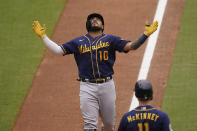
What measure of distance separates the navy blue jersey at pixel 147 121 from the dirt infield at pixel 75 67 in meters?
2.93

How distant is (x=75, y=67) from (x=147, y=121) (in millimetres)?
4739

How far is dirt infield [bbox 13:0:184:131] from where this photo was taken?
316 inches

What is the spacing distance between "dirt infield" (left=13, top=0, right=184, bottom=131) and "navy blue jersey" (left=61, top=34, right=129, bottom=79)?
168 cm

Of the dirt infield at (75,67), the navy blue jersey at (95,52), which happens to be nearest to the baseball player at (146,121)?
the navy blue jersey at (95,52)

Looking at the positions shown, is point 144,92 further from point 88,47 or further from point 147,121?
point 88,47

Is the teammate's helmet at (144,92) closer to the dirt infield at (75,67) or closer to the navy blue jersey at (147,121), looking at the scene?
the navy blue jersey at (147,121)

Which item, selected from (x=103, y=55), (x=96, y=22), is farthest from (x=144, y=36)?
(x=96, y=22)

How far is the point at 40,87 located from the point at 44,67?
748 millimetres

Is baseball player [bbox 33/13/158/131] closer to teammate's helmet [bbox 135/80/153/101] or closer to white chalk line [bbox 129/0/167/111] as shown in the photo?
teammate's helmet [bbox 135/80/153/101]

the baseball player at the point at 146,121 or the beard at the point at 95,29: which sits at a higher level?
the beard at the point at 95,29

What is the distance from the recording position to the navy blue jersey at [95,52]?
6.35m

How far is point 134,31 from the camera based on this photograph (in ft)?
34.3

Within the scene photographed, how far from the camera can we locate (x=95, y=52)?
6.34m

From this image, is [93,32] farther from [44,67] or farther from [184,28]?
[184,28]
